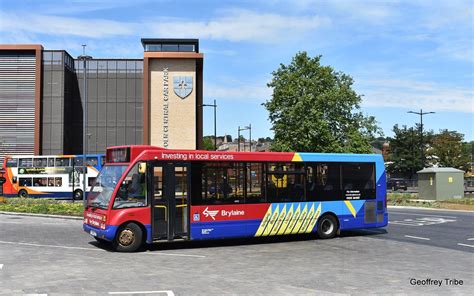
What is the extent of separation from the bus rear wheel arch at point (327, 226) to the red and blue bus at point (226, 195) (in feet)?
0.10

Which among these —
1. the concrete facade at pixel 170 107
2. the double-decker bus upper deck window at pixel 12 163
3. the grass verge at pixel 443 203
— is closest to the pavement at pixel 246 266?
the grass verge at pixel 443 203

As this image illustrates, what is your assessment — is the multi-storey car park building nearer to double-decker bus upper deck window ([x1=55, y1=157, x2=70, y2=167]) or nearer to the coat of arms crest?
the coat of arms crest

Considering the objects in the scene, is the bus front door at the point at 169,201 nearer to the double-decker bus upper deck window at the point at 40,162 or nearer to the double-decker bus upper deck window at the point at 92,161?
the double-decker bus upper deck window at the point at 92,161

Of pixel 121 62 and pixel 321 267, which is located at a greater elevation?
pixel 121 62

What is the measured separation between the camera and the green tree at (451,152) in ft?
220

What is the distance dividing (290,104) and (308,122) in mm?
2383

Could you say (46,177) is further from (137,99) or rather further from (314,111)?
(137,99)

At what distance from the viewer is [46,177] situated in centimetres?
3631

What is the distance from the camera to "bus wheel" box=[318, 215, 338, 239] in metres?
15.5

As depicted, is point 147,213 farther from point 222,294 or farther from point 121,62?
point 121,62

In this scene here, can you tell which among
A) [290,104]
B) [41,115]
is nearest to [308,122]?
[290,104]

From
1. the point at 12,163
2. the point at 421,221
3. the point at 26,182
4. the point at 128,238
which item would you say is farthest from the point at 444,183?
the point at 12,163

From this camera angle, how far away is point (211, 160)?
1378cm

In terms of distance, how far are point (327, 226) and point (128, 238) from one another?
6504 mm
